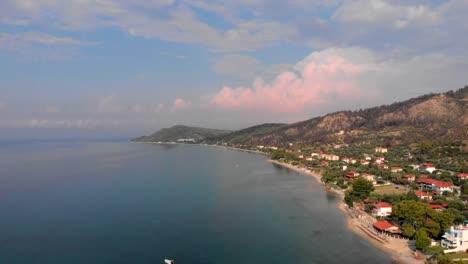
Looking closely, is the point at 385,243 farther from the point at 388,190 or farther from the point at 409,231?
the point at 388,190

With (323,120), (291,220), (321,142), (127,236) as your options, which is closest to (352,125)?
(323,120)

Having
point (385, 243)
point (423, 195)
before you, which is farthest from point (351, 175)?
point (385, 243)

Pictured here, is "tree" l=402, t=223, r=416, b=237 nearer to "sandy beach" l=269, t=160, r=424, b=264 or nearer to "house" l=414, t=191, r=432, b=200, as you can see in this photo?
"sandy beach" l=269, t=160, r=424, b=264

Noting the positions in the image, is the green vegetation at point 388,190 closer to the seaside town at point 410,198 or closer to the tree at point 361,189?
the seaside town at point 410,198

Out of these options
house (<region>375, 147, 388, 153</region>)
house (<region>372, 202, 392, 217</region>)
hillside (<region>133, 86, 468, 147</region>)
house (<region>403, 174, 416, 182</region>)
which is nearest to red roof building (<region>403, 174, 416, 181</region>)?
house (<region>403, 174, 416, 182</region>)

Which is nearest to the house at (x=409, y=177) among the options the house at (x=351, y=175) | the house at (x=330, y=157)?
the house at (x=351, y=175)
